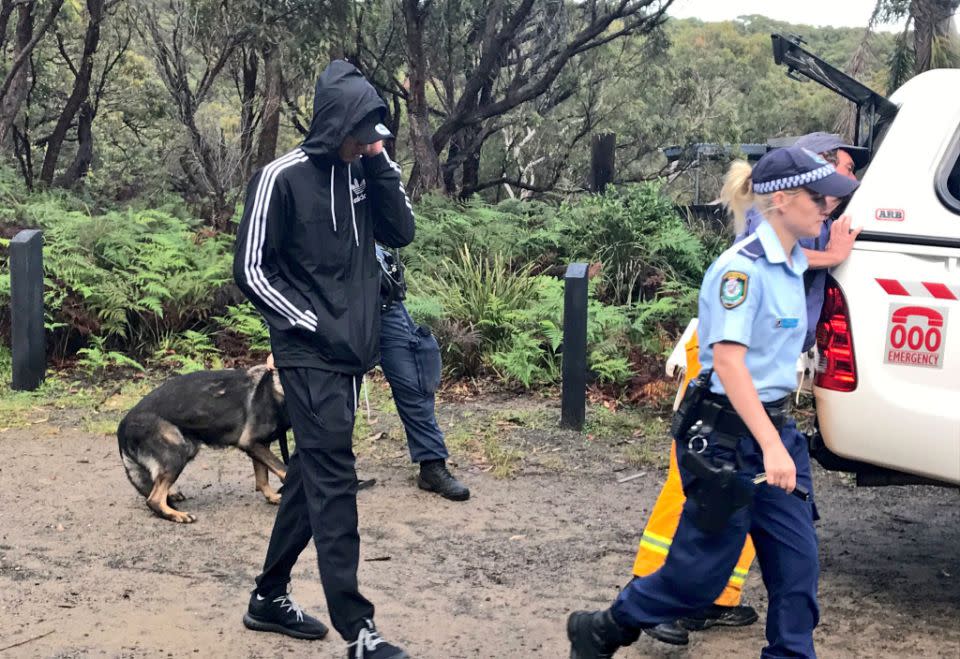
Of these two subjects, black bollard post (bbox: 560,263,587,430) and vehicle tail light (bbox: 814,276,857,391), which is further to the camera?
black bollard post (bbox: 560,263,587,430)

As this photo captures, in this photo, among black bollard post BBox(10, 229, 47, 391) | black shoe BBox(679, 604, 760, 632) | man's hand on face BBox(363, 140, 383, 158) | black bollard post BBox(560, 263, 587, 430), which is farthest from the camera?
black bollard post BBox(10, 229, 47, 391)

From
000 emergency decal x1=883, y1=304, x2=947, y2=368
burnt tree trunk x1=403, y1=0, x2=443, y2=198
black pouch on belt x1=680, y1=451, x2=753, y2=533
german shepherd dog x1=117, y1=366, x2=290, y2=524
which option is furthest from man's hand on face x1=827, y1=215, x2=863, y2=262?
burnt tree trunk x1=403, y1=0, x2=443, y2=198

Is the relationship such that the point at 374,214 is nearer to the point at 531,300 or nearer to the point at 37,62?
the point at 531,300

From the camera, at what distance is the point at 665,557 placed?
4.06 meters

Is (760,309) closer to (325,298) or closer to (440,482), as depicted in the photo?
(325,298)

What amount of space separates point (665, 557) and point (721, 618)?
0.53m

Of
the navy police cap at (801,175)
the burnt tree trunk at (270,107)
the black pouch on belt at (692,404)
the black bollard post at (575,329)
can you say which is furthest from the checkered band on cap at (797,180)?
the burnt tree trunk at (270,107)

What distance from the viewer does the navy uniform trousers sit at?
3.36 meters

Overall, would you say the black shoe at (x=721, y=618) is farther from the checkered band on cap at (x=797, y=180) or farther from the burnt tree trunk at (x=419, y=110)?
the burnt tree trunk at (x=419, y=110)

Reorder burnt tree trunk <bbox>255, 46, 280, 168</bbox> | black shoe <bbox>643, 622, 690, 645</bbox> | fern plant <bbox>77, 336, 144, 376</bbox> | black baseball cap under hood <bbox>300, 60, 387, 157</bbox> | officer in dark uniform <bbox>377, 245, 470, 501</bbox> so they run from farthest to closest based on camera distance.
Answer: burnt tree trunk <bbox>255, 46, 280, 168</bbox>
fern plant <bbox>77, 336, 144, 376</bbox>
officer in dark uniform <bbox>377, 245, 470, 501</bbox>
black shoe <bbox>643, 622, 690, 645</bbox>
black baseball cap under hood <bbox>300, 60, 387, 157</bbox>

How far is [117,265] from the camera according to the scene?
10180 millimetres

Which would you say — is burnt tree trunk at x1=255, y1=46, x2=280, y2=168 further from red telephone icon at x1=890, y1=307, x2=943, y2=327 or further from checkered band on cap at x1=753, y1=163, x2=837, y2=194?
checkered band on cap at x1=753, y1=163, x2=837, y2=194

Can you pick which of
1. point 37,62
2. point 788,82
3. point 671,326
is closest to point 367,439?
point 671,326

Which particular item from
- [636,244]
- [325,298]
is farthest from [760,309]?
[636,244]
